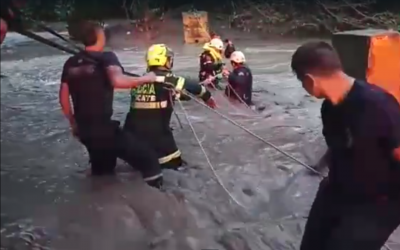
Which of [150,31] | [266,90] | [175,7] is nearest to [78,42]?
[175,7]

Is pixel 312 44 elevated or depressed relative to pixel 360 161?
elevated

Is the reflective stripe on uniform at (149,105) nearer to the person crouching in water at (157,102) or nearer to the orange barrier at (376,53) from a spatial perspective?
the person crouching in water at (157,102)

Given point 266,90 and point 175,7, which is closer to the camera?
point 175,7

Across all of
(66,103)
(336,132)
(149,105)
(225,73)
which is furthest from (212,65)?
(336,132)

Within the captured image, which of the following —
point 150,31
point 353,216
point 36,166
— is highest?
point 150,31

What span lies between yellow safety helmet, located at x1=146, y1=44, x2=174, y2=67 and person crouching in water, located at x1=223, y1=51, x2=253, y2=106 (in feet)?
9.59

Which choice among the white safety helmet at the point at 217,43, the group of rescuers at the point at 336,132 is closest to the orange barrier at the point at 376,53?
the white safety helmet at the point at 217,43

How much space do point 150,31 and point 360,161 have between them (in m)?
1.50

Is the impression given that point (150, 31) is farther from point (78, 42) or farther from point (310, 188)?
point (78, 42)

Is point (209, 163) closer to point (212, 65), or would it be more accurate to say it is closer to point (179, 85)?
point (179, 85)

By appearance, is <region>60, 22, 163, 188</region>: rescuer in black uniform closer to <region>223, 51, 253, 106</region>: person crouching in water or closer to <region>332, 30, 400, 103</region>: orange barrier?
<region>332, 30, 400, 103</region>: orange barrier

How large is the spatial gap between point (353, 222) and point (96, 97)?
0.94 meters

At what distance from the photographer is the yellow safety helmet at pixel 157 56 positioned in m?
3.53

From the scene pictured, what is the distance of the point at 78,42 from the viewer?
1.77 meters
